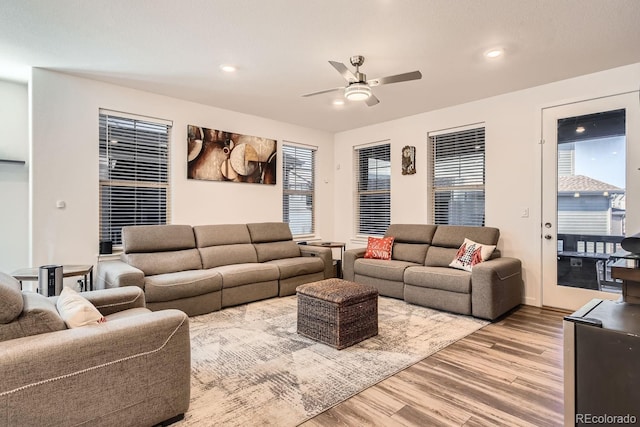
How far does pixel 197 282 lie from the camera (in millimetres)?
3602

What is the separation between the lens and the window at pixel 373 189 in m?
5.75

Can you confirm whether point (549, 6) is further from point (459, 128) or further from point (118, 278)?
point (118, 278)

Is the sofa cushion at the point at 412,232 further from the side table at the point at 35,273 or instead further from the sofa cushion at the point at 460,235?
the side table at the point at 35,273

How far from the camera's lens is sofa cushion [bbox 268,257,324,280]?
446 cm

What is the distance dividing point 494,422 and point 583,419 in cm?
71

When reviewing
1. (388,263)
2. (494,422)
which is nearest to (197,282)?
(388,263)

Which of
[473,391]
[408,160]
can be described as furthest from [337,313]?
[408,160]

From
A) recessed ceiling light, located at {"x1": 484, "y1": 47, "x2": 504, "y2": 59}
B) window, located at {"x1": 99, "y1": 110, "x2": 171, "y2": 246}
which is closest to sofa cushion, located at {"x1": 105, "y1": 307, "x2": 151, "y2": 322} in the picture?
window, located at {"x1": 99, "y1": 110, "x2": 171, "y2": 246}

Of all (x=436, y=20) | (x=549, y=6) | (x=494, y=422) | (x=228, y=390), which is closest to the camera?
(x=494, y=422)

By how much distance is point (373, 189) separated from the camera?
5.98 m

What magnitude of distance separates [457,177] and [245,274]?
3376 millimetres

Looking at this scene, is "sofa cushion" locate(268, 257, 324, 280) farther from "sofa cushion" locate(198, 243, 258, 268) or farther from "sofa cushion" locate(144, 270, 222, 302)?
"sofa cushion" locate(144, 270, 222, 302)

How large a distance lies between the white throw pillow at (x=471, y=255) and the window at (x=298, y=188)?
2.87 m

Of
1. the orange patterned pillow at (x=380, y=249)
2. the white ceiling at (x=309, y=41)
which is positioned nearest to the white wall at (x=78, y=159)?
the white ceiling at (x=309, y=41)
